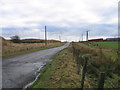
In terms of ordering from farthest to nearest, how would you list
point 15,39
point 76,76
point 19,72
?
point 15,39, point 19,72, point 76,76

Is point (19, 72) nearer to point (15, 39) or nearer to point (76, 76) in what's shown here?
point (76, 76)

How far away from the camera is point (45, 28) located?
56062 millimetres

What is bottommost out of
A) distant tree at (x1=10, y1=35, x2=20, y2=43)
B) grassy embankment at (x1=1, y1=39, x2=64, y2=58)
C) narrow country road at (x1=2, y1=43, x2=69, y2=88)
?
narrow country road at (x1=2, y1=43, x2=69, y2=88)

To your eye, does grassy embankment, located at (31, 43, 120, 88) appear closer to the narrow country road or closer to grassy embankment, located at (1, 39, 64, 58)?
the narrow country road

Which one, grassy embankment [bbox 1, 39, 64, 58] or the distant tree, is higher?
the distant tree

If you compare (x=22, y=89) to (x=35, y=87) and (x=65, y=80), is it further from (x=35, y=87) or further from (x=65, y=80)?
(x=65, y=80)

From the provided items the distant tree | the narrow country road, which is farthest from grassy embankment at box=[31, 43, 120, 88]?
the distant tree

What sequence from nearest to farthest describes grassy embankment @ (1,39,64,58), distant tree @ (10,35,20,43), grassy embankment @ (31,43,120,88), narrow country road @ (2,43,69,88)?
grassy embankment @ (31,43,120,88) < narrow country road @ (2,43,69,88) < grassy embankment @ (1,39,64,58) < distant tree @ (10,35,20,43)

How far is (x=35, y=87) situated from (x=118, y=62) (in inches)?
278

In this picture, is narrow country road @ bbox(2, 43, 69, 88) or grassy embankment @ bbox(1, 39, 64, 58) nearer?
narrow country road @ bbox(2, 43, 69, 88)

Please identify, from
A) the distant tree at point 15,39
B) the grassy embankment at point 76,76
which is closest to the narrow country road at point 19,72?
the grassy embankment at point 76,76

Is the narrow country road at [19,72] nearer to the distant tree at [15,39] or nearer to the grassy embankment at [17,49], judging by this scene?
the grassy embankment at [17,49]

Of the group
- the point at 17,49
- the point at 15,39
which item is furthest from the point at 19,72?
the point at 15,39

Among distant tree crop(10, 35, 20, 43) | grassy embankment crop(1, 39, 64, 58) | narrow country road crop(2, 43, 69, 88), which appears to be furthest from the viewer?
distant tree crop(10, 35, 20, 43)
